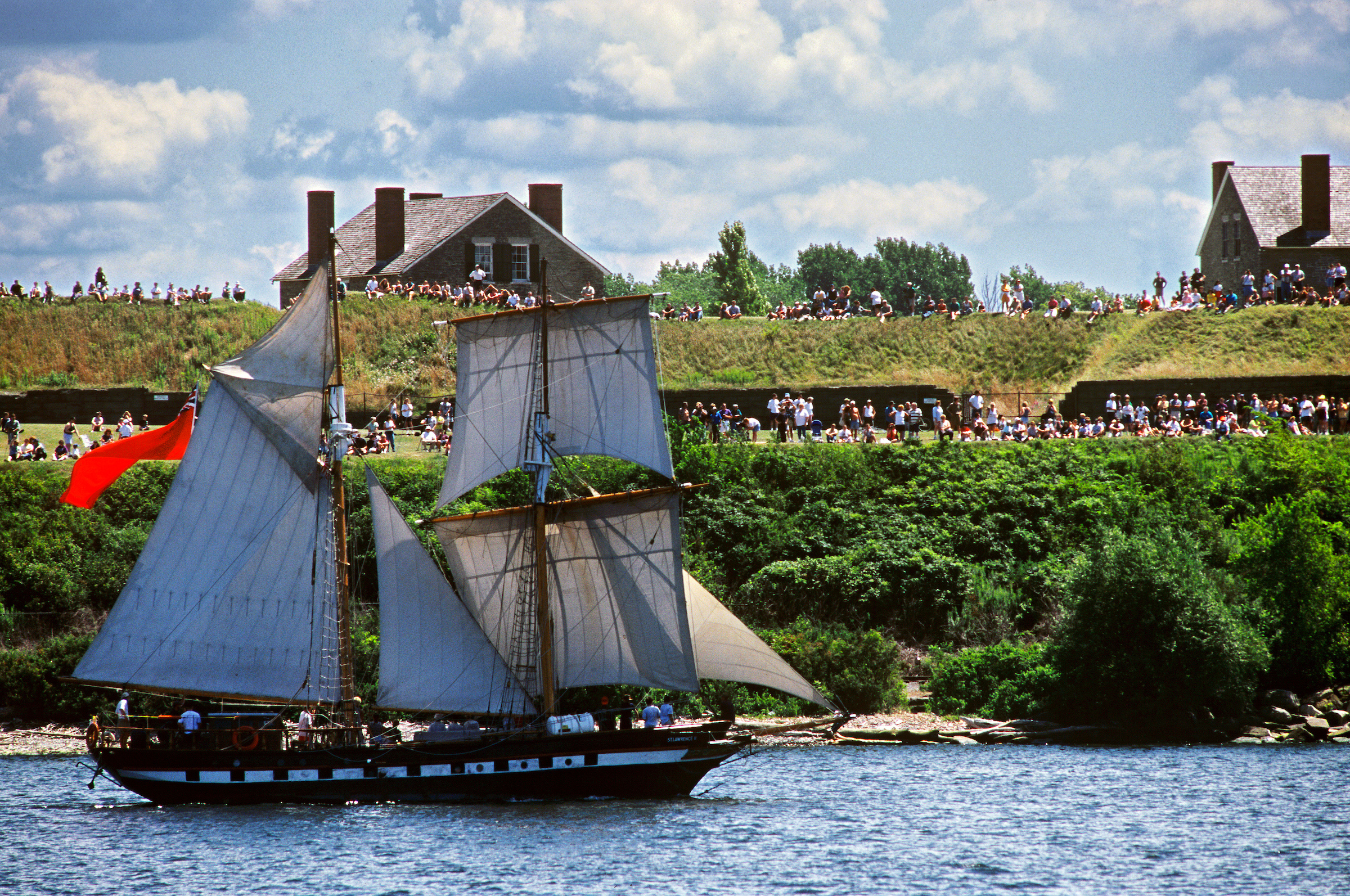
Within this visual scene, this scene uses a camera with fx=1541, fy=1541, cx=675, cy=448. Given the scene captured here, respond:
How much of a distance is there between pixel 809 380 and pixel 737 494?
16849mm

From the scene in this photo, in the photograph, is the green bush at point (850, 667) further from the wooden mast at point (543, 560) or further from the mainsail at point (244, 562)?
the mainsail at point (244, 562)

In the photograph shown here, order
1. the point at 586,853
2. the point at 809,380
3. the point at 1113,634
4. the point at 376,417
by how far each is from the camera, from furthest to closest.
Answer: the point at 809,380, the point at 376,417, the point at 1113,634, the point at 586,853

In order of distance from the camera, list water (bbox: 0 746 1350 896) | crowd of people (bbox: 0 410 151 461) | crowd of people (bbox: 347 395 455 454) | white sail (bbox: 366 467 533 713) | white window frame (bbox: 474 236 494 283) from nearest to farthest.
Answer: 1. water (bbox: 0 746 1350 896)
2. white sail (bbox: 366 467 533 713)
3. crowd of people (bbox: 0 410 151 461)
4. crowd of people (bbox: 347 395 455 454)
5. white window frame (bbox: 474 236 494 283)

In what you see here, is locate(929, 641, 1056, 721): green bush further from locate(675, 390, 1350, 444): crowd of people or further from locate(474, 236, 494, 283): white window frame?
locate(474, 236, 494, 283): white window frame

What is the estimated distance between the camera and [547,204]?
85750 mm

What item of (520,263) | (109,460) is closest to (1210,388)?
(520,263)

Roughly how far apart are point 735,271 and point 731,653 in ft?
261

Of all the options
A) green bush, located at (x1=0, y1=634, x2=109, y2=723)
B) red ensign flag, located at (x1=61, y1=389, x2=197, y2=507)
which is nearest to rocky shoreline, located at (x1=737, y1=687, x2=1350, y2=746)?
red ensign flag, located at (x1=61, y1=389, x2=197, y2=507)

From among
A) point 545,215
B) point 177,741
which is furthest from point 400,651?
point 545,215

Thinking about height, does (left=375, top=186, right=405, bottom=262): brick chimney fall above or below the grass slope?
above

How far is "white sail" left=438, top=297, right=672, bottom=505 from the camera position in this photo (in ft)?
121

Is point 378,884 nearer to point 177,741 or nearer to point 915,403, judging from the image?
point 177,741

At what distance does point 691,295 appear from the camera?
5886 inches

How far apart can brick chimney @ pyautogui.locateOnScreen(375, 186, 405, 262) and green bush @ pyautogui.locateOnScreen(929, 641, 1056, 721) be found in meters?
46.3
